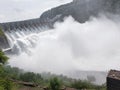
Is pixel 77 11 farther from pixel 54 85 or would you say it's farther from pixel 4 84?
pixel 4 84

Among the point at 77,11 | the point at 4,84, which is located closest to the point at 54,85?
the point at 4,84

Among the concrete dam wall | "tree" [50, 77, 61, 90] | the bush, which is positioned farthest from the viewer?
the concrete dam wall

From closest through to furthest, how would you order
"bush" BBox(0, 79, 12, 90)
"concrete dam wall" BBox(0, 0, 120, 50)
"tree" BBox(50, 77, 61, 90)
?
1. "bush" BBox(0, 79, 12, 90)
2. "tree" BBox(50, 77, 61, 90)
3. "concrete dam wall" BBox(0, 0, 120, 50)

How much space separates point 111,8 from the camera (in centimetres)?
8012

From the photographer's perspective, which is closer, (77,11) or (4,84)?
(4,84)

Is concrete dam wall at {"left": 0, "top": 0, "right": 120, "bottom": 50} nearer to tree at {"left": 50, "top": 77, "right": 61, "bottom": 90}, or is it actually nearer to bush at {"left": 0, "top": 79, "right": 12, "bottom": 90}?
tree at {"left": 50, "top": 77, "right": 61, "bottom": 90}

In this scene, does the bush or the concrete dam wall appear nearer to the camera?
the bush

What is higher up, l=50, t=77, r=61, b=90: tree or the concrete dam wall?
the concrete dam wall

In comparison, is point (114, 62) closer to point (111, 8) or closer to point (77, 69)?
point (77, 69)

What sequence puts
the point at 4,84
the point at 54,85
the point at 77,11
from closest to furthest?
the point at 4,84
the point at 54,85
the point at 77,11

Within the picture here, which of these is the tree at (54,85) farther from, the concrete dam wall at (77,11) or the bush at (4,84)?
the concrete dam wall at (77,11)

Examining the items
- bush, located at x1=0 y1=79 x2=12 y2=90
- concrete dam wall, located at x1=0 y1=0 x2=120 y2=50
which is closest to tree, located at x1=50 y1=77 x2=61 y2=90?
bush, located at x1=0 y1=79 x2=12 y2=90

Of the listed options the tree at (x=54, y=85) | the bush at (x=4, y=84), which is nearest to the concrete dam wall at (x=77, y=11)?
the tree at (x=54, y=85)

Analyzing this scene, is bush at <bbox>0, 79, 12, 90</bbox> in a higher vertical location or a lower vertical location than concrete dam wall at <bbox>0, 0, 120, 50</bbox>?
lower
